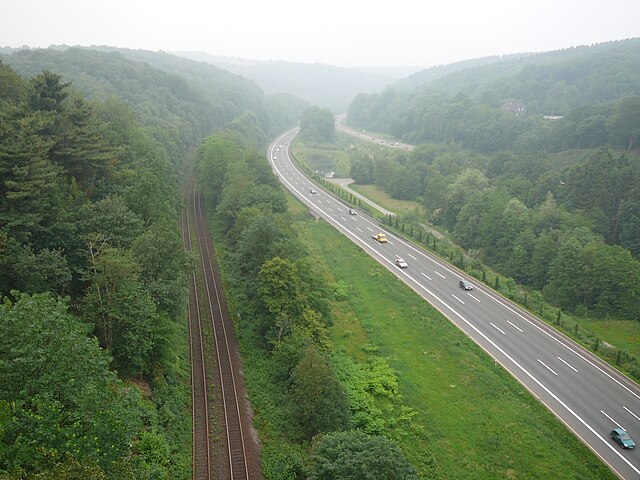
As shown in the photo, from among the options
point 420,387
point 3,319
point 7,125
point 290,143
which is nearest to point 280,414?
point 420,387

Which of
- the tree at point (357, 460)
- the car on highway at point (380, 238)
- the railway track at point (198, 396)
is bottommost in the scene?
the railway track at point (198, 396)

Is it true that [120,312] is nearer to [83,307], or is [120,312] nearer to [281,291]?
[83,307]


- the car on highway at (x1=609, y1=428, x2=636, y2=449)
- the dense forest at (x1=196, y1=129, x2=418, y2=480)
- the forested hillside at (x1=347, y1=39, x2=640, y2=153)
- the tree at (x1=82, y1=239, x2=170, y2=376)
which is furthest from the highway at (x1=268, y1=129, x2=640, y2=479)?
the forested hillside at (x1=347, y1=39, x2=640, y2=153)

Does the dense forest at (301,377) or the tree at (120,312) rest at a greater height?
the tree at (120,312)

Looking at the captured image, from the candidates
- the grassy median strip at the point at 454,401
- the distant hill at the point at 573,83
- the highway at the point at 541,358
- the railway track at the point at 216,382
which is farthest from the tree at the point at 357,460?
the distant hill at the point at 573,83

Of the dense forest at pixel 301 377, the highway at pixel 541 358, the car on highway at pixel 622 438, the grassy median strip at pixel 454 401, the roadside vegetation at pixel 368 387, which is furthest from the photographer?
the highway at pixel 541 358

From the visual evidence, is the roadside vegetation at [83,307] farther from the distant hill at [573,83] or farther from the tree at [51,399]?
the distant hill at [573,83]

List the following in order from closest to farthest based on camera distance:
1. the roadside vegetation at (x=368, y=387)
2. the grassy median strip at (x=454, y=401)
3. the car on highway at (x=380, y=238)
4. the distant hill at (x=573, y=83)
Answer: the roadside vegetation at (x=368, y=387) < the grassy median strip at (x=454, y=401) < the car on highway at (x=380, y=238) < the distant hill at (x=573, y=83)

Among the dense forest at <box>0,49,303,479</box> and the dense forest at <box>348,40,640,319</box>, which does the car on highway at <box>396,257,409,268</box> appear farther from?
the dense forest at <box>0,49,303,479</box>

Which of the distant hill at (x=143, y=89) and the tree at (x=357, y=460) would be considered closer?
the tree at (x=357, y=460)
